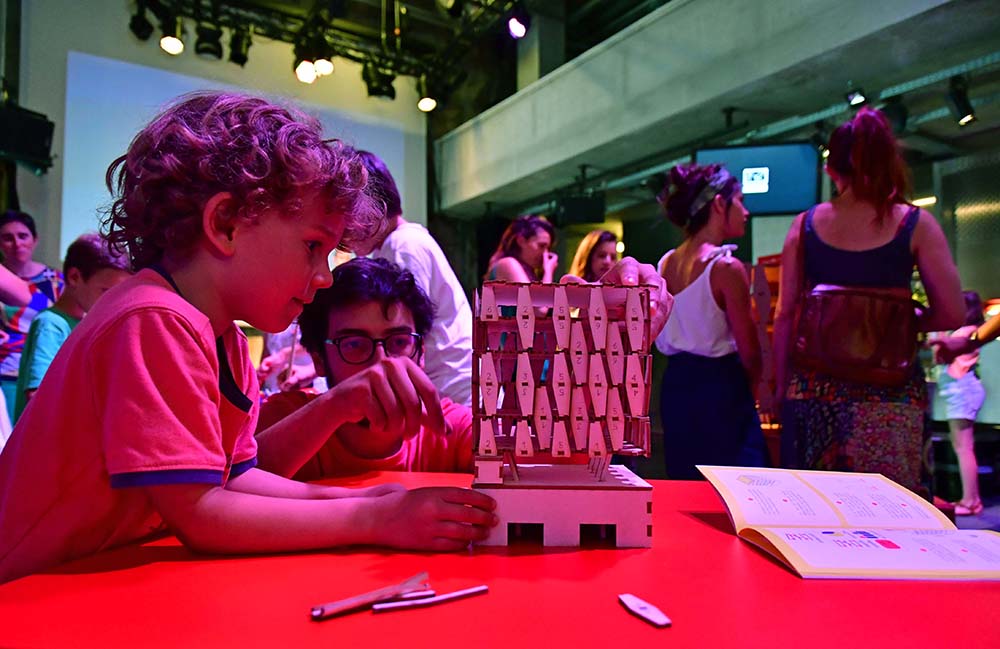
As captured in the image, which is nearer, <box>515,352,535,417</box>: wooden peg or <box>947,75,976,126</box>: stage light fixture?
<box>515,352,535,417</box>: wooden peg

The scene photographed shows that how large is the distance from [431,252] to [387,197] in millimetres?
397

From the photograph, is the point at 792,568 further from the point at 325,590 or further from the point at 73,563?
the point at 73,563

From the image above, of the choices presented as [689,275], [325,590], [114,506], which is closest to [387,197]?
[689,275]

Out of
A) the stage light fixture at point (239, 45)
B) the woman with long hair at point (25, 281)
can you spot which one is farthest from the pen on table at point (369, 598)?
the stage light fixture at point (239, 45)

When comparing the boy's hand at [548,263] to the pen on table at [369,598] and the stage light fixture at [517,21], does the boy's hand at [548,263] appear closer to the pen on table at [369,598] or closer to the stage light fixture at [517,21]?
the stage light fixture at [517,21]

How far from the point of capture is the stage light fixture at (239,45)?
8.05 metres

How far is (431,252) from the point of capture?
2621mm

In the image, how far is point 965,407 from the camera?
513 centimetres

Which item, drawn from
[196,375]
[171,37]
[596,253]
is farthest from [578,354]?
[171,37]

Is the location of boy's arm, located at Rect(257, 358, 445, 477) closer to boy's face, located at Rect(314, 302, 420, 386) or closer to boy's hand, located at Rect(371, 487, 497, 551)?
boy's hand, located at Rect(371, 487, 497, 551)

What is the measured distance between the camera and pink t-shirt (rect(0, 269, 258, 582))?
2.63 ft

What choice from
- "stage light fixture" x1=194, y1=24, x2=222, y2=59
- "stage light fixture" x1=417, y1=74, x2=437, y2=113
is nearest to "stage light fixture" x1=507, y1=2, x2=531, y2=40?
"stage light fixture" x1=417, y1=74, x2=437, y2=113

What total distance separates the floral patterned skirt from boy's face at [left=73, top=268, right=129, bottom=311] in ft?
9.30

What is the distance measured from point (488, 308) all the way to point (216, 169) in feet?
1.45
